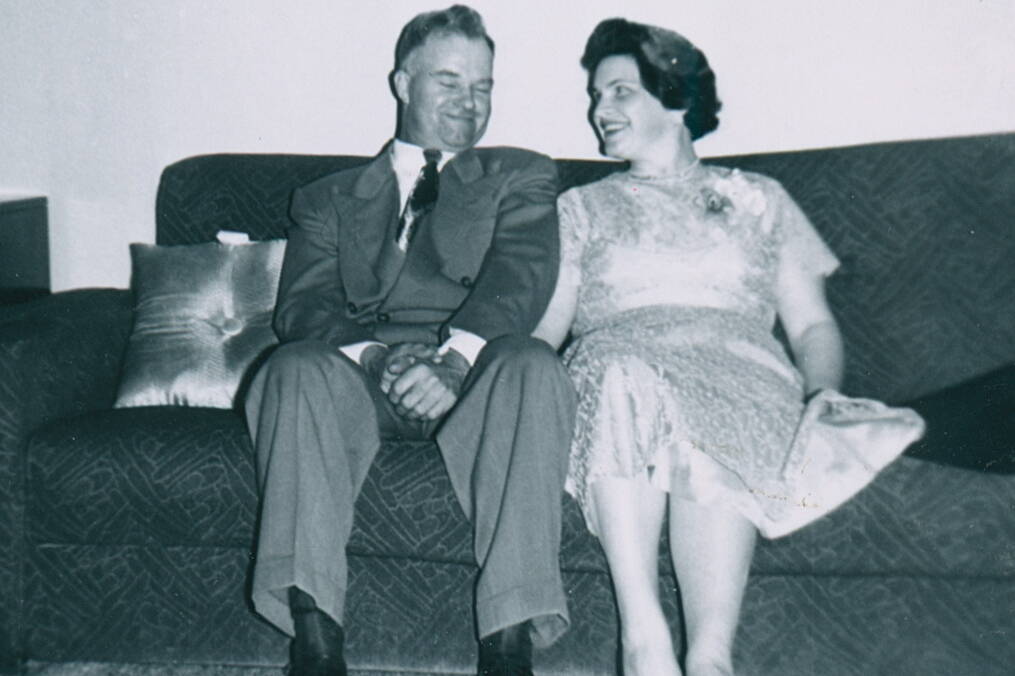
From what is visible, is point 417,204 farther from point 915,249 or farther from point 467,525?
point 915,249

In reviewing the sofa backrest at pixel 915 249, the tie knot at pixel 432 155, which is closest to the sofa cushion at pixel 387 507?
the sofa backrest at pixel 915 249

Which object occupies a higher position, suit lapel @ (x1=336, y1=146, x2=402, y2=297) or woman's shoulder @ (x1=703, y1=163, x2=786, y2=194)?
woman's shoulder @ (x1=703, y1=163, x2=786, y2=194)

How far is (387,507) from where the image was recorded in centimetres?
164

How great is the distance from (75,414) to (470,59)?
3.43 ft

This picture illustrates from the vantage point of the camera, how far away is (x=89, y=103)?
2658mm

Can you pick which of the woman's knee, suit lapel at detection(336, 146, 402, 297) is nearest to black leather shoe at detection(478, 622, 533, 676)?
the woman's knee

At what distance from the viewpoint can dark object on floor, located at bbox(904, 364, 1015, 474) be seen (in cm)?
156

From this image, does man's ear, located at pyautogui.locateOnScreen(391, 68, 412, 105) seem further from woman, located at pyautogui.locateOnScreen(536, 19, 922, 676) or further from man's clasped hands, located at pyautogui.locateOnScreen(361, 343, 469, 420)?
man's clasped hands, located at pyautogui.locateOnScreen(361, 343, 469, 420)

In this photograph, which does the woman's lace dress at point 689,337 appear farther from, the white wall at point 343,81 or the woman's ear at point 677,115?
the white wall at point 343,81

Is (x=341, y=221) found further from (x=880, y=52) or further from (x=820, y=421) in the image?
(x=880, y=52)

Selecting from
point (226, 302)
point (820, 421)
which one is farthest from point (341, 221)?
point (820, 421)

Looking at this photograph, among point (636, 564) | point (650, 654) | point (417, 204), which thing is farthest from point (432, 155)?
point (650, 654)

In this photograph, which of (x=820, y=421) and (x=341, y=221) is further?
(x=341, y=221)

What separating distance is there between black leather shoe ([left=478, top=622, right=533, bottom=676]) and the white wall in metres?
1.44
